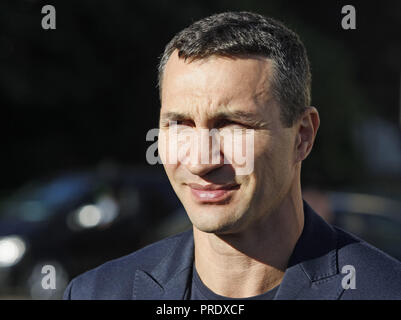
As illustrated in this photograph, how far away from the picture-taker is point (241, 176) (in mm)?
2514

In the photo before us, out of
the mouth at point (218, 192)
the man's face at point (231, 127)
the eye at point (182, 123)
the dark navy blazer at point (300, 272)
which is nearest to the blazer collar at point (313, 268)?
the dark navy blazer at point (300, 272)

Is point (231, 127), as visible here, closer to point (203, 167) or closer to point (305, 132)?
point (203, 167)

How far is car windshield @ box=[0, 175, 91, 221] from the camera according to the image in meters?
9.58

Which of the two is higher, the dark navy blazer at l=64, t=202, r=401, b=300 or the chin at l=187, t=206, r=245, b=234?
the chin at l=187, t=206, r=245, b=234

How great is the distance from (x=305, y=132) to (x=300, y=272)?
50 centimetres

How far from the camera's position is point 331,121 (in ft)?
70.9

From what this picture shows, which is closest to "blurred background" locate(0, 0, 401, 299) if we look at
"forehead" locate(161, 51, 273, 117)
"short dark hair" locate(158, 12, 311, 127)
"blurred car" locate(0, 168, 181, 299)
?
"blurred car" locate(0, 168, 181, 299)

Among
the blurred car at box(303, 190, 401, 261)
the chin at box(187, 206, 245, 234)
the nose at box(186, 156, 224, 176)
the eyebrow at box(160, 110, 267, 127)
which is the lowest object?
the blurred car at box(303, 190, 401, 261)

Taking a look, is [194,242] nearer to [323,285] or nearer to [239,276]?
[239,276]

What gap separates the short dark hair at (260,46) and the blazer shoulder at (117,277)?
0.73 m

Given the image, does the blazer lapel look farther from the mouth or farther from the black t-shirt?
the mouth

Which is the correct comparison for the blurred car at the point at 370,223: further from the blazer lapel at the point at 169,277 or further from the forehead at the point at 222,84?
the forehead at the point at 222,84

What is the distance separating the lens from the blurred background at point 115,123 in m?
9.27

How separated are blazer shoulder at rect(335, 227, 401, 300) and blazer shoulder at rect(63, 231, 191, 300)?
2.11ft
